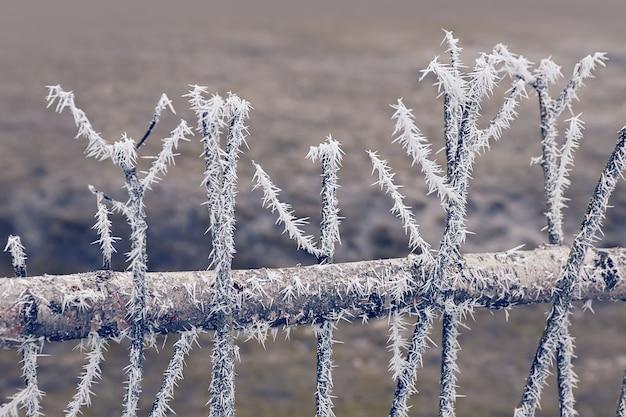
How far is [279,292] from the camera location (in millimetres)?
355

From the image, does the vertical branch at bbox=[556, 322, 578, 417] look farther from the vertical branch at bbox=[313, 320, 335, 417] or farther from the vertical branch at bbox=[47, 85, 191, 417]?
the vertical branch at bbox=[47, 85, 191, 417]

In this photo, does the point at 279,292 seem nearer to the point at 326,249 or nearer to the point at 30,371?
the point at 326,249

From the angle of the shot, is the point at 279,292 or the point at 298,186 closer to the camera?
the point at 279,292

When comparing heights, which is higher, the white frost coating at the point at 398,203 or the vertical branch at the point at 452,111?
the vertical branch at the point at 452,111

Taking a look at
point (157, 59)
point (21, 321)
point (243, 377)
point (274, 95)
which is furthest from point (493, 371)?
point (157, 59)

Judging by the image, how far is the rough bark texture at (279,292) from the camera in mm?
317

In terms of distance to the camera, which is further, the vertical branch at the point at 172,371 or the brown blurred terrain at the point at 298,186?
the brown blurred terrain at the point at 298,186

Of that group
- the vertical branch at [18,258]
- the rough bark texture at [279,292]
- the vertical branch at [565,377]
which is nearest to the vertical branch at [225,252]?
the rough bark texture at [279,292]

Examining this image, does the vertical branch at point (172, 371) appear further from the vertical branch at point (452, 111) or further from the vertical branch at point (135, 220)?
the vertical branch at point (452, 111)

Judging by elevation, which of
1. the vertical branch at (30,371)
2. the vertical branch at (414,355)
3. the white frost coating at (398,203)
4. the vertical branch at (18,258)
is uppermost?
the white frost coating at (398,203)

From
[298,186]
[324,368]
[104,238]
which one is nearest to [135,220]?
[104,238]

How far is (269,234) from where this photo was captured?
1.42 metres

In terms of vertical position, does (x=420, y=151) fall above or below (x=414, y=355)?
above

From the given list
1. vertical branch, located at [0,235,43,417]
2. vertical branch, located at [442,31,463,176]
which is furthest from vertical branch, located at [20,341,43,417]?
vertical branch, located at [442,31,463,176]
